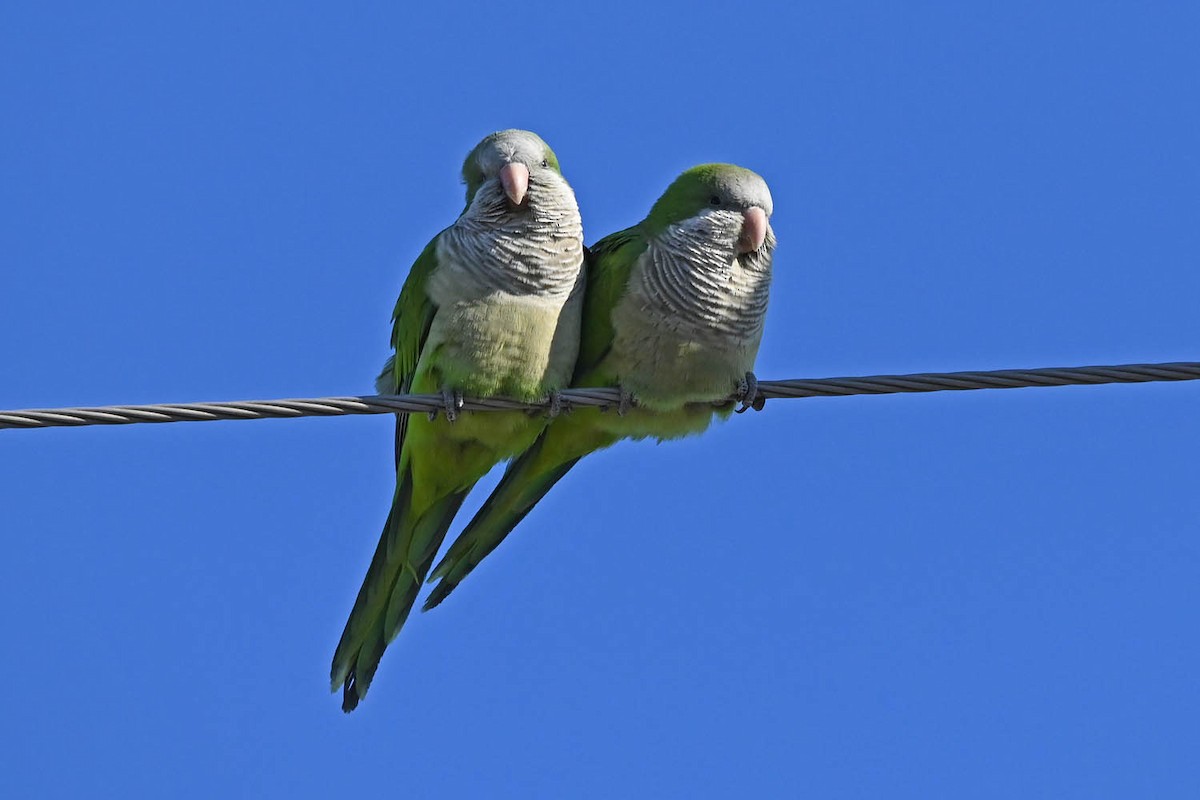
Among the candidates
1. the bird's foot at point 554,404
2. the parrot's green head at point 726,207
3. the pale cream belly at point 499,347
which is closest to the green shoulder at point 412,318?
the pale cream belly at point 499,347

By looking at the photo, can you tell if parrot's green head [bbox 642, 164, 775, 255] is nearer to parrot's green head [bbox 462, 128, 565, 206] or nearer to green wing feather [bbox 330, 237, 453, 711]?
parrot's green head [bbox 462, 128, 565, 206]

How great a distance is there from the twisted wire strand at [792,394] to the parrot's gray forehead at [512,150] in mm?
1635

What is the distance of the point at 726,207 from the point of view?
721cm

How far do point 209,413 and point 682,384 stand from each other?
2.43 metres

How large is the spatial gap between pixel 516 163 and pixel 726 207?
97 centimetres

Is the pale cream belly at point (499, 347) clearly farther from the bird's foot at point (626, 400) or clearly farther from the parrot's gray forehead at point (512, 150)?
the parrot's gray forehead at point (512, 150)

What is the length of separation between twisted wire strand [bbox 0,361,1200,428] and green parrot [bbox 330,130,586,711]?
100cm

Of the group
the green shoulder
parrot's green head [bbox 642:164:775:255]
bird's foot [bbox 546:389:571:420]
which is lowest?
bird's foot [bbox 546:389:571:420]

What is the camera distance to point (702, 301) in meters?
7.04

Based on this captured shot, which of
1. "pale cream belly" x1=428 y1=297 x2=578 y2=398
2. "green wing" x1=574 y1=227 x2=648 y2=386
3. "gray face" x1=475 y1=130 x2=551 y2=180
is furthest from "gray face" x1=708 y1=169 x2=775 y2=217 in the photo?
"pale cream belly" x1=428 y1=297 x2=578 y2=398

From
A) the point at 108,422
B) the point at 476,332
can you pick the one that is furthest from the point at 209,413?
the point at 476,332

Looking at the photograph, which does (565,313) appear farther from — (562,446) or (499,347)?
(562,446)

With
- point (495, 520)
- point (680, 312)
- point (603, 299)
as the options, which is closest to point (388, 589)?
point (495, 520)

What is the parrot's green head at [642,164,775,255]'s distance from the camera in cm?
715
